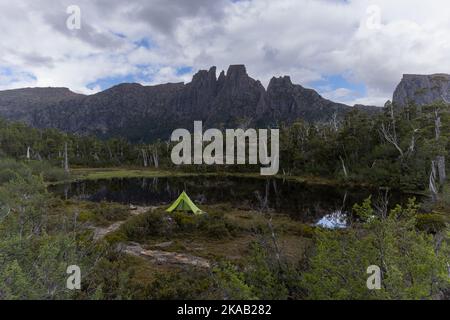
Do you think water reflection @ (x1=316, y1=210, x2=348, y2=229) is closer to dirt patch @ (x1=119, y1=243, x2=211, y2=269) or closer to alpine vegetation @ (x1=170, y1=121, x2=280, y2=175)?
dirt patch @ (x1=119, y1=243, x2=211, y2=269)

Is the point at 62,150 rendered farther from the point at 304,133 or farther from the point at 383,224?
the point at 383,224

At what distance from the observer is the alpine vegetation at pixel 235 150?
66312 millimetres

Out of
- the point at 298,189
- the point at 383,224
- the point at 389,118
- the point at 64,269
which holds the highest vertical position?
the point at 389,118

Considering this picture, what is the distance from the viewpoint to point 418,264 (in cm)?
571

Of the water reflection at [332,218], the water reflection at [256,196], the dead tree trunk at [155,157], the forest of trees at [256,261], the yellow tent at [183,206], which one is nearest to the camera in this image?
the forest of trees at [256,261]

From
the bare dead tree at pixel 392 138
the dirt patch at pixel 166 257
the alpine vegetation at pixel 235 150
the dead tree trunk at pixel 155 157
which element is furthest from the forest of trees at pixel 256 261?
the dead tree trunk at pixel 155 157

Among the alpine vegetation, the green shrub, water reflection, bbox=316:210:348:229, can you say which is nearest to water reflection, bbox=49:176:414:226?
water reflection, bbox=316:210:348:229

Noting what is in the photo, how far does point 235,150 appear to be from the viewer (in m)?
76.1

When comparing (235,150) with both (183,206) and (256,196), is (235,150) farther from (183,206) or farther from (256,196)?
(183,206)

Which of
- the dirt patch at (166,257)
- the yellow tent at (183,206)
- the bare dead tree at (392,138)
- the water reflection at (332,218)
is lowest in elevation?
the water reflection at (332,218)

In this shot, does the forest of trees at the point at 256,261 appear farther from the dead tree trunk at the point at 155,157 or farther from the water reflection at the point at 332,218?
the dead tree trunk at the point at 155,157

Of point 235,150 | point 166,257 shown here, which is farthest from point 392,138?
point 166,257
